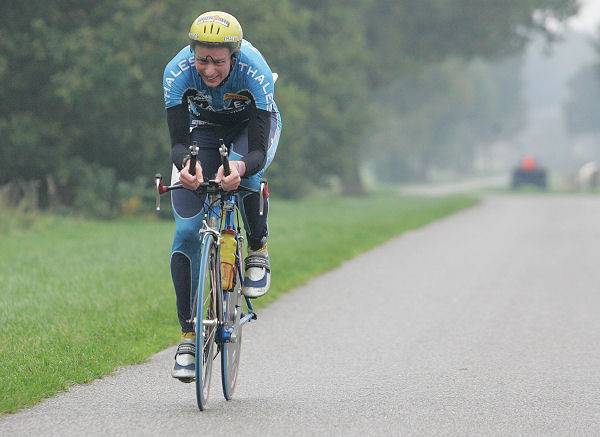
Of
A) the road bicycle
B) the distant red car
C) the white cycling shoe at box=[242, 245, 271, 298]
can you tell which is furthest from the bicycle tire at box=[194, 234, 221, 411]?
the distant red car

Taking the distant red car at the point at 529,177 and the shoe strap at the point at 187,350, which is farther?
the distant red car at the point at 529,177

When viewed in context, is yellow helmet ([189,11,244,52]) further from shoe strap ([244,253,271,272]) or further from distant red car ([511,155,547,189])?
distant red car ([511,155,547,189])

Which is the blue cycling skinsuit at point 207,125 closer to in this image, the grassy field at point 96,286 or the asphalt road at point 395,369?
the asphalt road at point 395,369

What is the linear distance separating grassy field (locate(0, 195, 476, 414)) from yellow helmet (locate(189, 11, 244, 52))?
2088mm

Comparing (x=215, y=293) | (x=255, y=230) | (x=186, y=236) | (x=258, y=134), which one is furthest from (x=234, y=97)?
(x=215, y=293)

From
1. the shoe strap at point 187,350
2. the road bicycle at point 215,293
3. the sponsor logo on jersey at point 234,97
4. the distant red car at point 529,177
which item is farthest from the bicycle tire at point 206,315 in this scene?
the distant red car at point 529,177

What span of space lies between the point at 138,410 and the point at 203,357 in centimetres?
58

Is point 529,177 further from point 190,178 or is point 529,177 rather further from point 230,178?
point 190,178

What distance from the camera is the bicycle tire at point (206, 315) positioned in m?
6.14

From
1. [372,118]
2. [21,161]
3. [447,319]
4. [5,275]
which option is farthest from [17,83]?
[372,118]

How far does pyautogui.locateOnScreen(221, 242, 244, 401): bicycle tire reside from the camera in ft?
21.9

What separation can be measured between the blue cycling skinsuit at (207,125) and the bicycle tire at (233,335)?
0.65 ft

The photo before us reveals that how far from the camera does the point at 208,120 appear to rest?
6.84 m

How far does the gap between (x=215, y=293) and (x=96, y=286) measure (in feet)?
19.5
